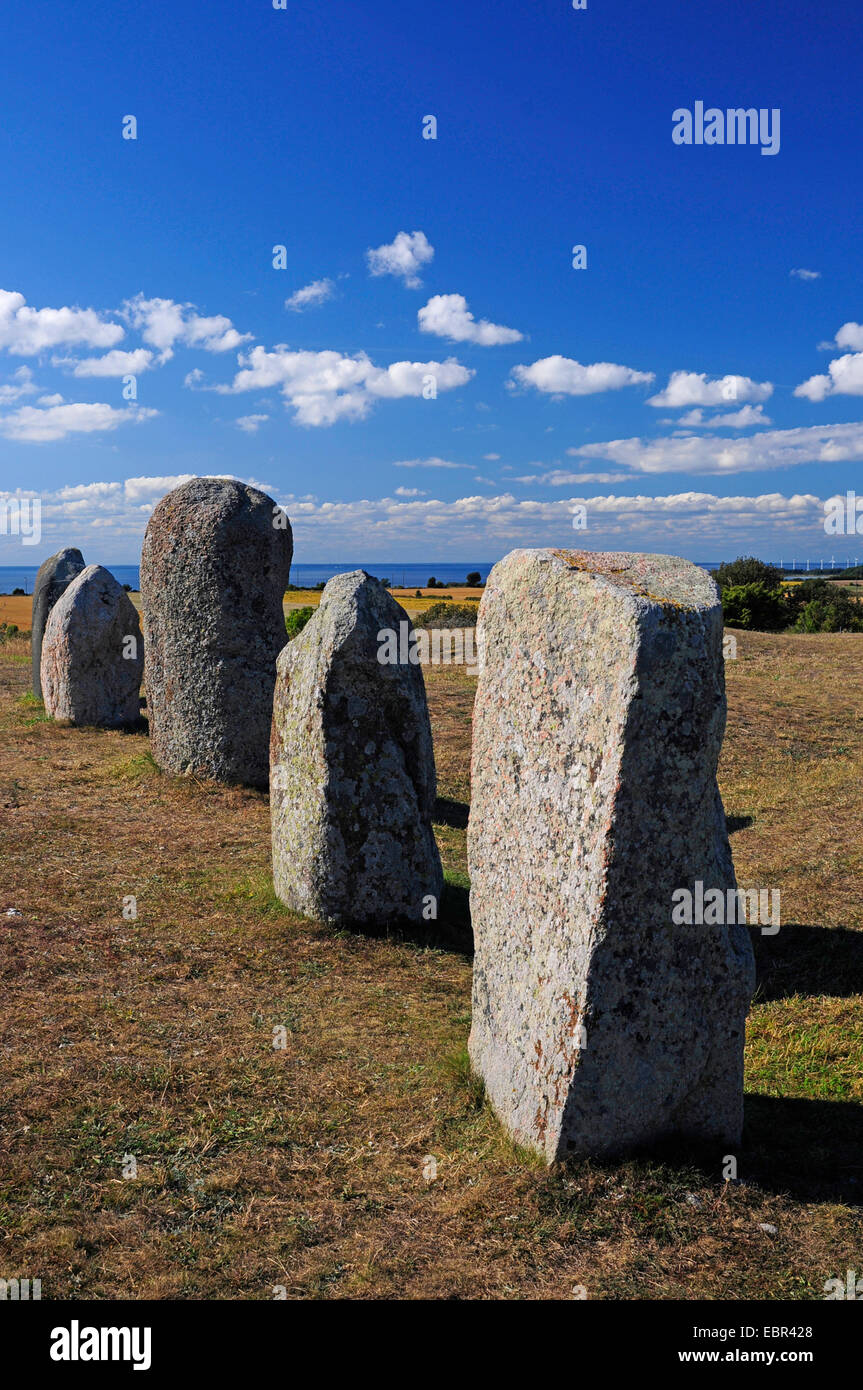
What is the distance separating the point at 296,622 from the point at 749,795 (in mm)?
17880

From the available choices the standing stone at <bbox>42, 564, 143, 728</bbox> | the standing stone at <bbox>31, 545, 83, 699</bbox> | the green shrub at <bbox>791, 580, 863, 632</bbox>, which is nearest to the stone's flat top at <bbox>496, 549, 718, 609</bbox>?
the standing stone at <bbox>42, 564, 143, 728</bbox>

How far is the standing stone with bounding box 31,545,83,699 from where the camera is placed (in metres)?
18.6

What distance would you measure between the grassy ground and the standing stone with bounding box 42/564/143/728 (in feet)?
21.2

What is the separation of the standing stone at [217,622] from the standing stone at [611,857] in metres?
7.43

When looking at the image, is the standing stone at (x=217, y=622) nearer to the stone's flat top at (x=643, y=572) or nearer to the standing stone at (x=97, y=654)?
the standing stone at (x=97, y=654)

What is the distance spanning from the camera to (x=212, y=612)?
11.8m

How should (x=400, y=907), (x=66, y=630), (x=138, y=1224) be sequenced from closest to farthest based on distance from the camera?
(x=138, y=1224) < (x=400, y=907) < (x=66, y=630)

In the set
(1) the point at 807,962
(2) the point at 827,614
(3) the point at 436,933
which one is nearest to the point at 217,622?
(3) the point at 436,933

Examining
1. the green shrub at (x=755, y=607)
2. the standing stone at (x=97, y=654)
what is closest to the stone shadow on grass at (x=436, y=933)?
the standing stone at (x=97, y=654)

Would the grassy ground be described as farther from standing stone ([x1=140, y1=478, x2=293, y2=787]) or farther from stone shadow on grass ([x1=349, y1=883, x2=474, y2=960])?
standing stone ([x1=140, y1=478, x2=293, y2=787])

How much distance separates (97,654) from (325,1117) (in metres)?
12.1

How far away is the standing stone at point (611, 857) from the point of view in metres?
4.16
